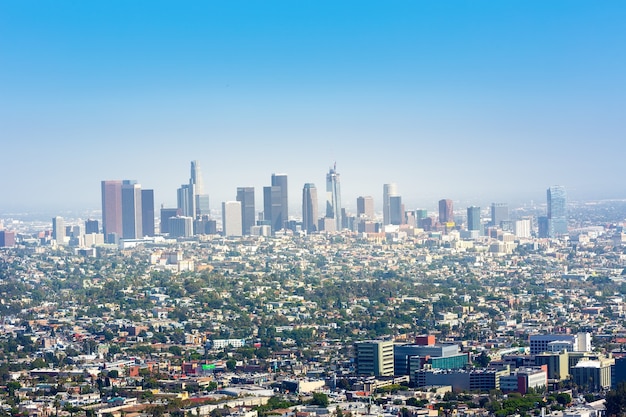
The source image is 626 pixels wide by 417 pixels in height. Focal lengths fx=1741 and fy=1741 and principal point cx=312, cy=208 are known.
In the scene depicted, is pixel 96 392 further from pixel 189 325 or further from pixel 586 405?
pixel 189 325

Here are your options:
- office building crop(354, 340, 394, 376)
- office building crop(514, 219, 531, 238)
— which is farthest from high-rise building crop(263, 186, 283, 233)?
office building crop(354, 340, 394, 376)


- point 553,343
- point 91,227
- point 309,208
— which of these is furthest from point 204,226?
point 553,343

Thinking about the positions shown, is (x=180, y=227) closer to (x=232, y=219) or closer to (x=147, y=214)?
(x=147, y=214)

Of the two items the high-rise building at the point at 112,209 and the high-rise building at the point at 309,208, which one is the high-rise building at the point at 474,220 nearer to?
the high-rise building at the point at 309,208

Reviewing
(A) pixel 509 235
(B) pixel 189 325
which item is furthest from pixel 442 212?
(B) pixel 189 325

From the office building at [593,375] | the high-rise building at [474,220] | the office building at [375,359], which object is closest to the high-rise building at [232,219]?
the high-rise building at [474,220]

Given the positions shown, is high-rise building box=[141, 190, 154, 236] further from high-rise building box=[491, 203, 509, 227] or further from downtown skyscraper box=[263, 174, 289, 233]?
high-rise building box=[491, 203, 509, 227]

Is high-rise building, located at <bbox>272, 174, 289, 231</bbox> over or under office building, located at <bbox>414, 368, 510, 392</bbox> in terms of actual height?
over
